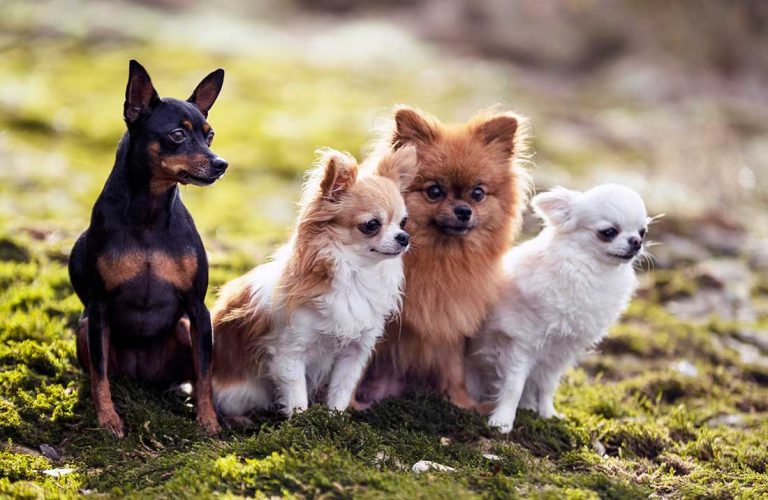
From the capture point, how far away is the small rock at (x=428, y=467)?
4.27m

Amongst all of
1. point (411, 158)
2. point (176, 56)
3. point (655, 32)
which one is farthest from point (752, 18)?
point (411, 158)

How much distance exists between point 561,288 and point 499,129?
106cm

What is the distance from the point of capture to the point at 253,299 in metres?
4.86

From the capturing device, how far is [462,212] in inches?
198

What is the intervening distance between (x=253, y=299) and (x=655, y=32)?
60.4 feet

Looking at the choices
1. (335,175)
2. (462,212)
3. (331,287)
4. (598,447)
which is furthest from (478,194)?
(598,447)

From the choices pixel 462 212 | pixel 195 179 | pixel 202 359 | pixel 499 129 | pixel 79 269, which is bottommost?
pixel 202 359

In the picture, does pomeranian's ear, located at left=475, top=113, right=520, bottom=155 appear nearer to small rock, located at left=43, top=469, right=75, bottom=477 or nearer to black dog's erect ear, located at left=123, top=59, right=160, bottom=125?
black dog's erect ear, located at left=123, top=59, right=160, bottom=125

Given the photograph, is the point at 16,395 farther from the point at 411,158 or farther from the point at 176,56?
the point at 176,56

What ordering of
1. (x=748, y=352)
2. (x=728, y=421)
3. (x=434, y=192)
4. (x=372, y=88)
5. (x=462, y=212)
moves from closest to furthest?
1. (x=462, y=212)
2. (x=434, y=192)
3. (x=728, y=421)
4. (x=748, y=352)
5. (x=372, y=88)

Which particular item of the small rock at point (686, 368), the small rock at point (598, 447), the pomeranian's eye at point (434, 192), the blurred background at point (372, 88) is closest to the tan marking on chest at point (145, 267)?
the pomeranian's eye at point (434, 192)

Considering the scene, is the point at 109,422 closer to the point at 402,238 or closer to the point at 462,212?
the point at 402,238

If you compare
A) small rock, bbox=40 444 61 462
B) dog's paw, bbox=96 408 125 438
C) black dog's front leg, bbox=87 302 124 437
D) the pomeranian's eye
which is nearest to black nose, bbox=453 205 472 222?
the pomeranian's eye

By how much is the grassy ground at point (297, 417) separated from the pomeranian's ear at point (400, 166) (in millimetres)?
1306
